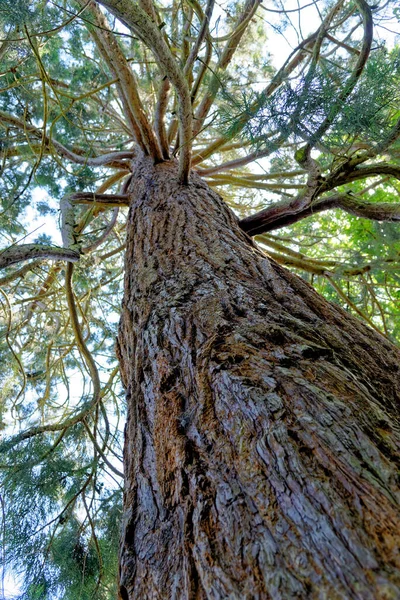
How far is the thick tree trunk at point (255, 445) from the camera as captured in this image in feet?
2.07

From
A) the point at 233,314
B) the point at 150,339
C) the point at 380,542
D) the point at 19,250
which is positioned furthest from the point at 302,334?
the point at 19,250

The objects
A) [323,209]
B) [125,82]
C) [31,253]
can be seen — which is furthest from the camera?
[125,82]

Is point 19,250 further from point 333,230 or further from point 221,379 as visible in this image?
point 333,230

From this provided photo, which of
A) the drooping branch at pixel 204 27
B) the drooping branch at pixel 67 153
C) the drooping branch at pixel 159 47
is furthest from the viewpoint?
the drooping branch at pixel 67 153

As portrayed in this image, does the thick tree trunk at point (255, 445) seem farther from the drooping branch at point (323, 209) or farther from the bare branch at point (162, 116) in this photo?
the bare branch at point (162, 116)

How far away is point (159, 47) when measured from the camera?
1.39m

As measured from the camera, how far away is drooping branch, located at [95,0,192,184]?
1.20 meters

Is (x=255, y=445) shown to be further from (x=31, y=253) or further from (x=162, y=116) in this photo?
(x=162, y=116)

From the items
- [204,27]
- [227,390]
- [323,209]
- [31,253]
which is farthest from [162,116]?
[227,390]

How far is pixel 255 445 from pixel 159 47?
1.23 m

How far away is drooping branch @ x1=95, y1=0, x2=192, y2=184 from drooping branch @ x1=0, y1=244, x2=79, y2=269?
0.72 m

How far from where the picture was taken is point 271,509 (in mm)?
710

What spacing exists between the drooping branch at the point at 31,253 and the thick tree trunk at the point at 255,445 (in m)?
0.69

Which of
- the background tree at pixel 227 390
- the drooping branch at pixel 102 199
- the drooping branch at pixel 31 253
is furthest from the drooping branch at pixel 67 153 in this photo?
the drooping branch at pixel 31 253
